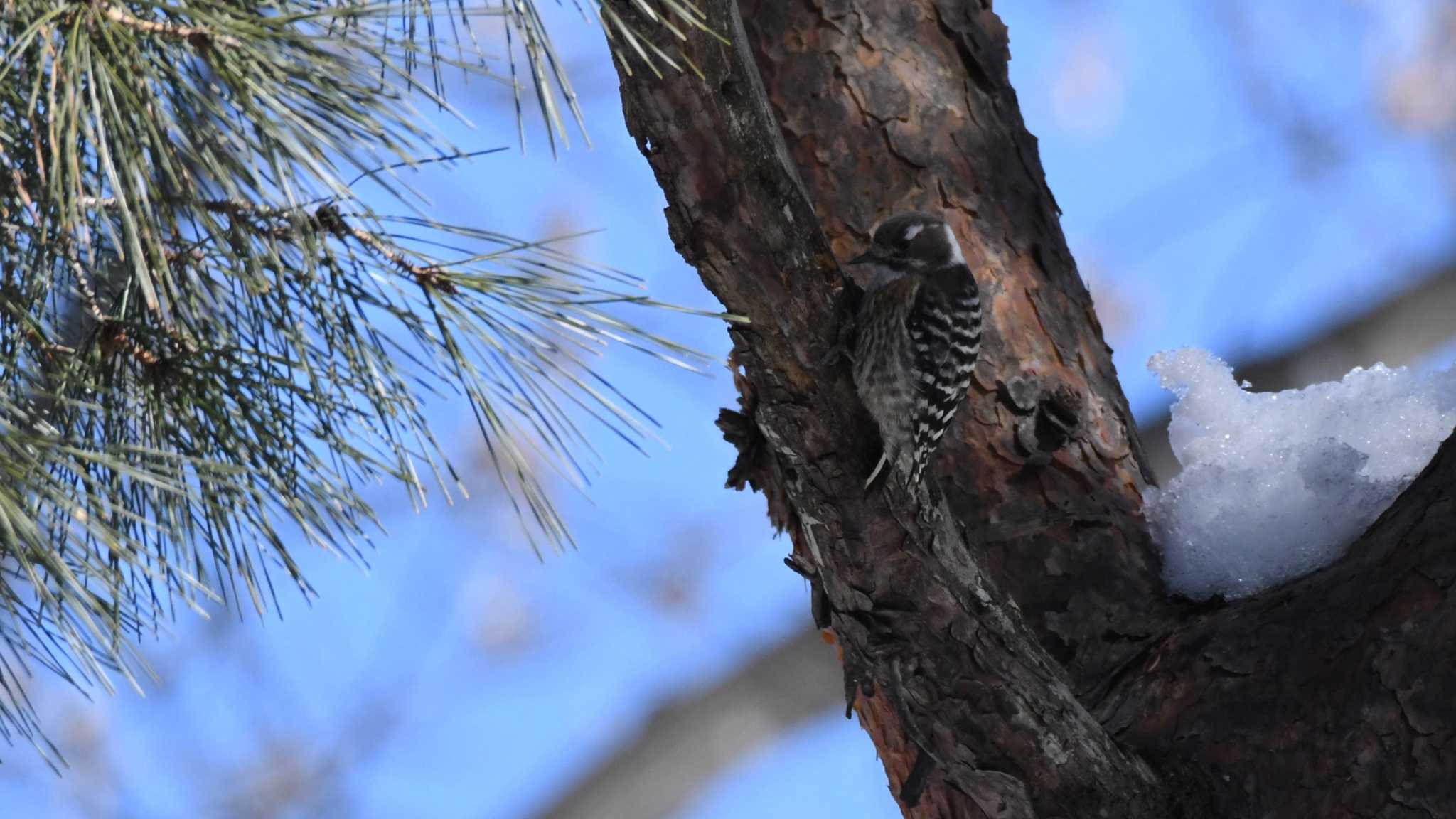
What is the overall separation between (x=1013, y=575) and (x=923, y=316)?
21.7 inches

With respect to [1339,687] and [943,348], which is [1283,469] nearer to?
[1339,687]

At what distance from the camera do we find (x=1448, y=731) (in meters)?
1.74

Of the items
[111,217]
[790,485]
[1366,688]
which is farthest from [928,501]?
[111,217]

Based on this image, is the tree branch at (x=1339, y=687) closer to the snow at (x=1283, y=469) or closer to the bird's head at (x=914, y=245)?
the snow at (x=1283, y=469)

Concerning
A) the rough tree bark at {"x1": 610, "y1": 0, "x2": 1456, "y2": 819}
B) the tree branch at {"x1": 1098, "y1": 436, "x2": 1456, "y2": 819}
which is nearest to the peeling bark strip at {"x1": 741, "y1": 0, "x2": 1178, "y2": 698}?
the rough tree bark at {"x1": 610, "y1": 0, "x2": 1456, "y2": 819}

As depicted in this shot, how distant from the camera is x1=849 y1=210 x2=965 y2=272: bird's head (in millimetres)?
2430

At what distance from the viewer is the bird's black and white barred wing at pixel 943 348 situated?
90.9 inches

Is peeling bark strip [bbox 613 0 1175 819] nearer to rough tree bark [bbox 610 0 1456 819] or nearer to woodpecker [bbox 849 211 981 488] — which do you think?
rough tree bark [bbox 610 0 1456 819]

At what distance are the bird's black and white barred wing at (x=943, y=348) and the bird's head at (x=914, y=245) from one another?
0.05 meters

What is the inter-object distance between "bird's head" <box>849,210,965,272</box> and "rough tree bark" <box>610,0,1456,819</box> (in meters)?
0.09

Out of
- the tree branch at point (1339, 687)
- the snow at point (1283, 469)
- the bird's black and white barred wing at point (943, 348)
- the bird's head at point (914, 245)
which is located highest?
the bird's head at point (914, 245)

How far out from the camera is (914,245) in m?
2.44

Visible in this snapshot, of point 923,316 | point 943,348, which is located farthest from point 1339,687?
point 923,316

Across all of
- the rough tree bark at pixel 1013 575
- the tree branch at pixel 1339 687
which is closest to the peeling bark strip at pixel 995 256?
the rough tree bark at pixel 1013 575
